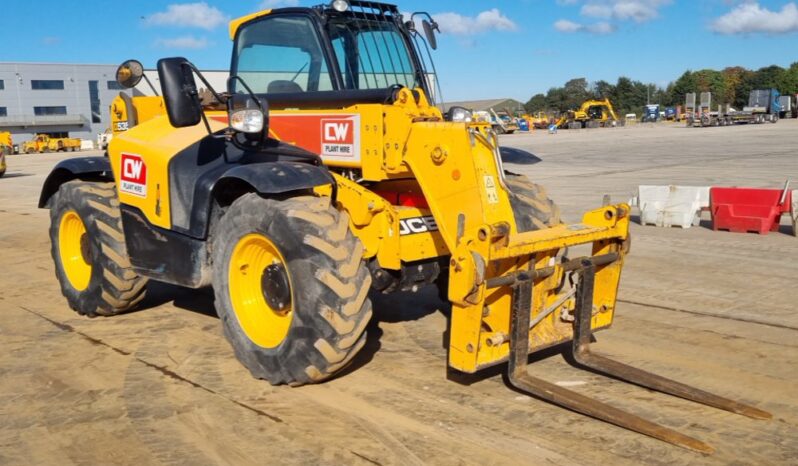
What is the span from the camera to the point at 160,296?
25.7ft

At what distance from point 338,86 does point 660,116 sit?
3329 inches

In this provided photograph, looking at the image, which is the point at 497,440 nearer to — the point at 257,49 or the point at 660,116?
the point at 257,49

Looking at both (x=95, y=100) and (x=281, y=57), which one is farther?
(x=95, y=100)

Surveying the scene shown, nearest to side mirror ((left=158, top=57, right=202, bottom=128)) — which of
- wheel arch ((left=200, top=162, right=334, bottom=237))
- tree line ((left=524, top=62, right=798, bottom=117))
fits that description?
wheel arch ((left=200, top=162, right=334, bottom=237))

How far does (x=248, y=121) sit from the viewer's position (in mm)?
5184

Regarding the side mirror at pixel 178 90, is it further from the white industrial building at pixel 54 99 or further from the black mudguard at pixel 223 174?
the white industrial building at pixel 54 99

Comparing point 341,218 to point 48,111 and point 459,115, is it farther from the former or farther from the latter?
point 48,111

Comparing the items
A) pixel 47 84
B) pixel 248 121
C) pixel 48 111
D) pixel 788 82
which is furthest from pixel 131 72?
pixel 788 82

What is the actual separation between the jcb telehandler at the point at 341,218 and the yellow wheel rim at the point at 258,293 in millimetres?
13

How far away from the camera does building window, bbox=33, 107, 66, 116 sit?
78438 millimetres

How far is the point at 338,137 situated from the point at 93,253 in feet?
8.64

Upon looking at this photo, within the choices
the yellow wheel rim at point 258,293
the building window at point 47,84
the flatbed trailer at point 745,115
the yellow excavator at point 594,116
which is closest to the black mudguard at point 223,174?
the yellow wheel rim at point 258,293

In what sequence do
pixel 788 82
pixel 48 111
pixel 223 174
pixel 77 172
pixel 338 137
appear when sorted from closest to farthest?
1. pixel 223 174
2. pixel 338 137
3. pixel 77 172
4. pixel 48 111
5. pixel 788 82

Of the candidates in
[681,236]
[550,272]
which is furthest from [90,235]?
[681,236]
